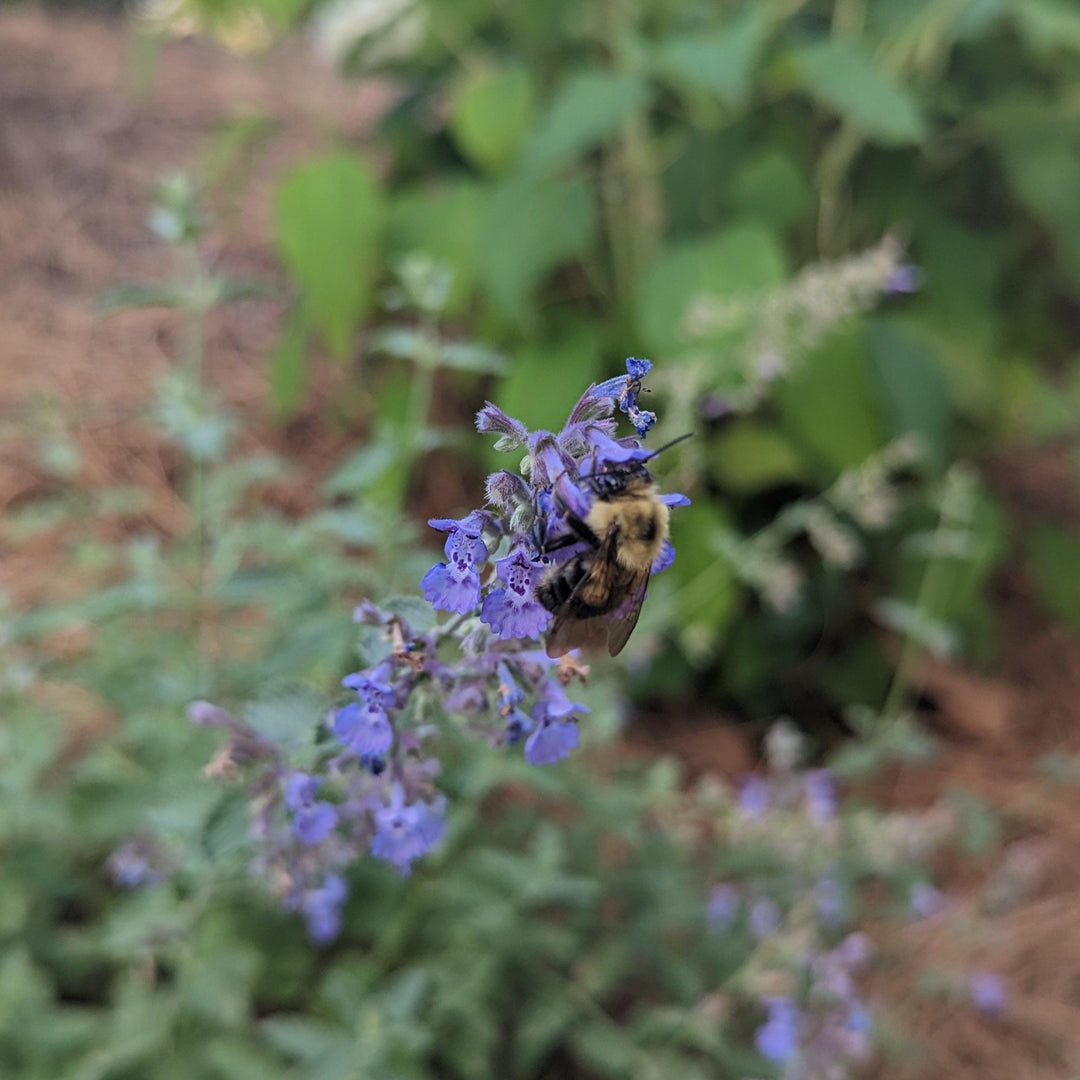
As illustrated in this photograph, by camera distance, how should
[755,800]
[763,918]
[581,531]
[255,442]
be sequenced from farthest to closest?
[255,442], [755,800], [763,918], [581,531]

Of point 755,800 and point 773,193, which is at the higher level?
point 773,193

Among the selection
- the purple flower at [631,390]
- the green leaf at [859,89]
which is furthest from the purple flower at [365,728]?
the green leaf at [859,89]

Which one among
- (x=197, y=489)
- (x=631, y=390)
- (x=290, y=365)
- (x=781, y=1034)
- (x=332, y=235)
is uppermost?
(x=332, y=235)

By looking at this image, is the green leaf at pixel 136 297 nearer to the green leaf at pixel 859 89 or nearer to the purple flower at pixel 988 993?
the green leaf at pixel 859 89

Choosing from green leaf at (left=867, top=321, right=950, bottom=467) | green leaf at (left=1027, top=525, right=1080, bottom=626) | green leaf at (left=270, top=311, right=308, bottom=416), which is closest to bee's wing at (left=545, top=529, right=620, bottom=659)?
green leaf at (left=867, top=321, right=950, bottom=467)

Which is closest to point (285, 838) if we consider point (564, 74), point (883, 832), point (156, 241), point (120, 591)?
point (120, 591)

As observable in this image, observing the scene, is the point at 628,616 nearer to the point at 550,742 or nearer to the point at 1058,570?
the point at 550,742

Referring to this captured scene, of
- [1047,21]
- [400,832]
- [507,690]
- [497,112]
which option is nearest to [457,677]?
[507,690]
